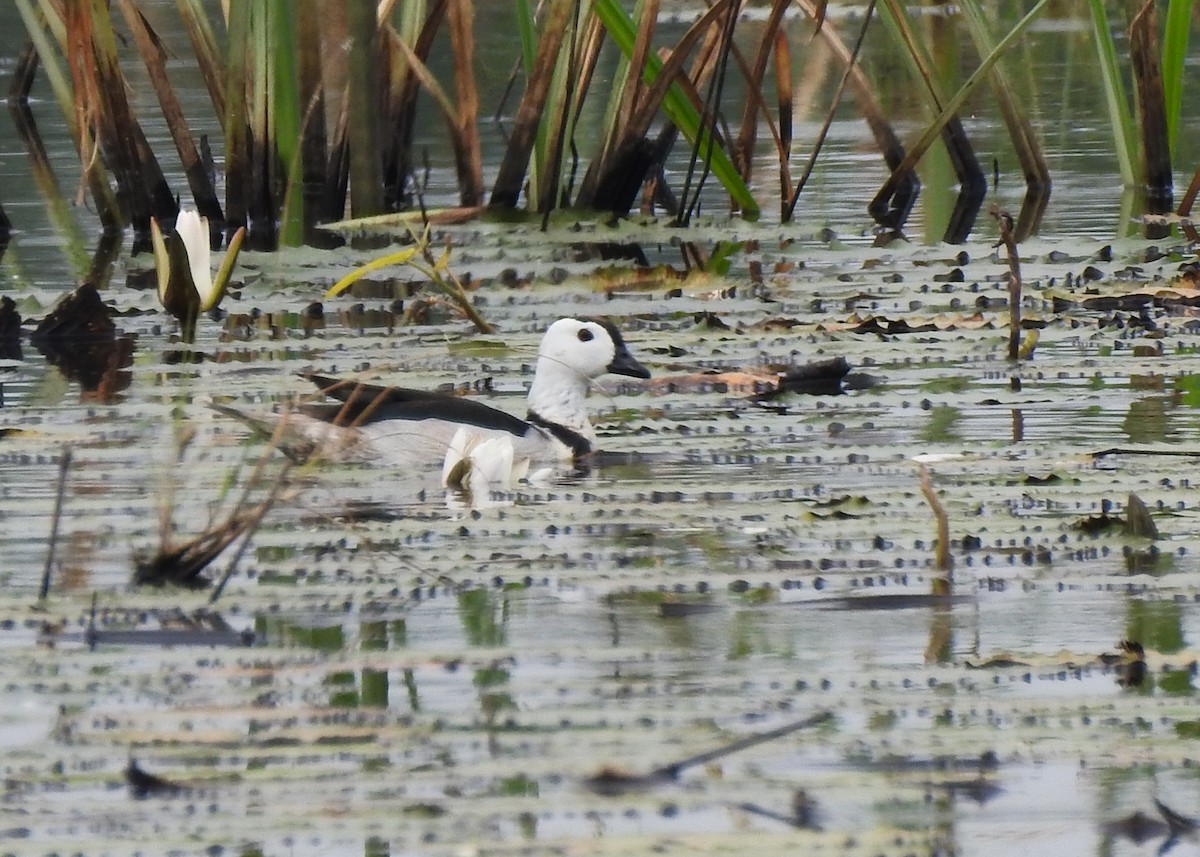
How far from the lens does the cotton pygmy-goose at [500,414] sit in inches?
207

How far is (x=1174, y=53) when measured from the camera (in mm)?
8273

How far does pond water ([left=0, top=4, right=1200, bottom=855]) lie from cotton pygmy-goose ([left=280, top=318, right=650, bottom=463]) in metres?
0.09

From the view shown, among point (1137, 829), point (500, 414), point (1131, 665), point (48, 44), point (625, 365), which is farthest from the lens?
point (48, 44)

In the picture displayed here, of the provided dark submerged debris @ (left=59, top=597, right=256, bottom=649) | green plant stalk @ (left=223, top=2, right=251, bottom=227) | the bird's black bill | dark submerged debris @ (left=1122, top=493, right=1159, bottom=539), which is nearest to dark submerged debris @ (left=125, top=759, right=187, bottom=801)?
dark submerged debris @ (left=59, top=597, right=256, bottom=649)

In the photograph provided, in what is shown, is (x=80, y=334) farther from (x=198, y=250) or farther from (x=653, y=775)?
(x=653, y=775)

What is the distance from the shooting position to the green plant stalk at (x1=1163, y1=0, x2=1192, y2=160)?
7.89 metres

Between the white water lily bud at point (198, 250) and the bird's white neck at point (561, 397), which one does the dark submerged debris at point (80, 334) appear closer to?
the white water lily bud at point (198, 250)

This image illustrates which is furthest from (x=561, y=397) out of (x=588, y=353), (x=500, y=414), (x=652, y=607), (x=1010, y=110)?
(x=1010, y=110)

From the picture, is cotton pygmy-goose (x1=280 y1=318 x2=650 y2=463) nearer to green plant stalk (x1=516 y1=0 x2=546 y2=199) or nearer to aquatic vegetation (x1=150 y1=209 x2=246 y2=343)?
aquatic vegetation (x1=150 y1=209 x2=246 y2=343)

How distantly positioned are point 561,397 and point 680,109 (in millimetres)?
2681

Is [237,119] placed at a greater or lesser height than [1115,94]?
lesser

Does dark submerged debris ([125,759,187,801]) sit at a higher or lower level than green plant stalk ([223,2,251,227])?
lower

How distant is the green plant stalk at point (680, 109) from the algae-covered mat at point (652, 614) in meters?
1.71

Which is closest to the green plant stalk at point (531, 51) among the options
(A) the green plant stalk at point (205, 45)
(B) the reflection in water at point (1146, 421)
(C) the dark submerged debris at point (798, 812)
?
(A) the green plant stalk at point (205, 45)
